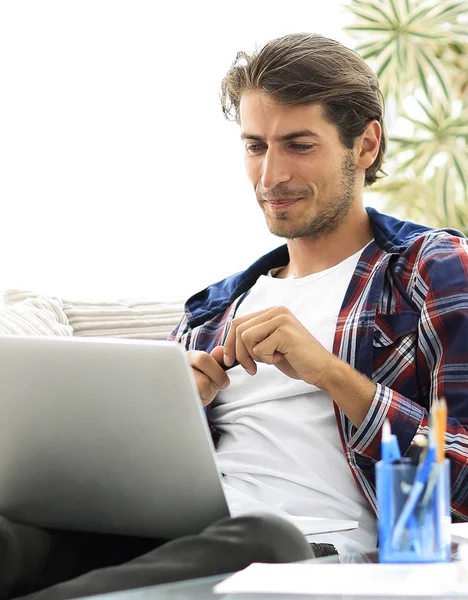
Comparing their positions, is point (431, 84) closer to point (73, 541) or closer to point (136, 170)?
point (136, 170)

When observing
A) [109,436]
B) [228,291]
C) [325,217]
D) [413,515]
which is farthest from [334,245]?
[413,515]

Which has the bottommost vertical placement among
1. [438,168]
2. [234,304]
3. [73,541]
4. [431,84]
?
[73,541]

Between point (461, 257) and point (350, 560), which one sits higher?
point (461, 257)

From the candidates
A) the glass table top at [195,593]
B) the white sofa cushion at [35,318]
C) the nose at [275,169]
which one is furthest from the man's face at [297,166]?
the glass table top at [195,593]

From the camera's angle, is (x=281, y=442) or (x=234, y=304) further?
(x=234, y=304)

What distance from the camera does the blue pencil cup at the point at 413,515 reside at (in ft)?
2.53

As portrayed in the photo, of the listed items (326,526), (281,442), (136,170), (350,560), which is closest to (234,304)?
(281,442)

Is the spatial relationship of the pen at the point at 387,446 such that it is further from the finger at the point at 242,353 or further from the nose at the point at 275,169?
the nose at the point at 275,169

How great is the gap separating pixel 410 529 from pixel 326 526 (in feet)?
0.99

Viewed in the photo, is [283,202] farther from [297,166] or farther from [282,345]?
[282,345]

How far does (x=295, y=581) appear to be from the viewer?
76 cm

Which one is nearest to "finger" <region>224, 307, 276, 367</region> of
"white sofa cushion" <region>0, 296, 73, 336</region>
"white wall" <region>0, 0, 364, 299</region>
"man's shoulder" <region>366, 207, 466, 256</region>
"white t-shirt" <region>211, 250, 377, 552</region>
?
"white t-shirt" <region>211, 250, 377, 552</region>

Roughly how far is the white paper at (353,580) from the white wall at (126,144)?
7.28ft

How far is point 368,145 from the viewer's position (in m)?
1.82
